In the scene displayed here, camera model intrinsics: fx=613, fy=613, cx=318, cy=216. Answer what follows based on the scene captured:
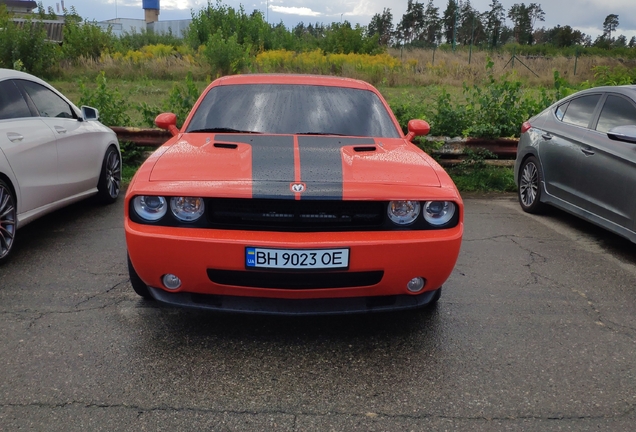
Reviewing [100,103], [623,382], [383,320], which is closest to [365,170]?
[383,320]

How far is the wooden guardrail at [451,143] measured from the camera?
352 inches

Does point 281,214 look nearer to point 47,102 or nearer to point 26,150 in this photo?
point 26,150

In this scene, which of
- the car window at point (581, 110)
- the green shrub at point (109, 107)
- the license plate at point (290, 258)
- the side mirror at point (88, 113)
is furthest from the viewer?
the green shrub at point (109, 107)

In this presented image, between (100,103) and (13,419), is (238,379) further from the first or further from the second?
(100,103)

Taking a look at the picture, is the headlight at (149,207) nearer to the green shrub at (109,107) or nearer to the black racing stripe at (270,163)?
the black racing stripe at (270,163)

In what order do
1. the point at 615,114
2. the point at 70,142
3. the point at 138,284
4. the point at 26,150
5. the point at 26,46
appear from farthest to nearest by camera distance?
the point at 26,46
the point at 70,142
the point at 615,114
the point at 26,150
the point at 138,284

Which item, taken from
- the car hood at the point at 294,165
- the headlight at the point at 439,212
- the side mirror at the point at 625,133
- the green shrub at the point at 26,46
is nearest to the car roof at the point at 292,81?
the car hood at the point at 294,165

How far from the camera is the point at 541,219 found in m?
7.00

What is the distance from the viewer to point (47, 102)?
6.03 meters

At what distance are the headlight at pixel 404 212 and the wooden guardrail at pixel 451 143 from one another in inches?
226

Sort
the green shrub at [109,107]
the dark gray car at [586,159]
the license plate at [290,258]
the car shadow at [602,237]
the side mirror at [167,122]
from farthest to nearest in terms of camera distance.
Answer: the green shrub at [109,107], the car shadow at [602,237], the dark gray car at [586,159], the side mirror at [167,122], the license plate at [290,258]

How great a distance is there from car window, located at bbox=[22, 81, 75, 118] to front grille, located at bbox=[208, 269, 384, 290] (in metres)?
3.53

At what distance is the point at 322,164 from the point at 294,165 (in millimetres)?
167

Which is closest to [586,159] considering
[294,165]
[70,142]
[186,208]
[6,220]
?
→ [294,165]
